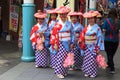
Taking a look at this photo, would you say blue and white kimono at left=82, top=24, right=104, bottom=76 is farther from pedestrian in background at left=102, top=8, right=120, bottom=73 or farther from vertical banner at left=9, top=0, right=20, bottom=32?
vertical banner at left=9, top=0, right=20, bottom=32

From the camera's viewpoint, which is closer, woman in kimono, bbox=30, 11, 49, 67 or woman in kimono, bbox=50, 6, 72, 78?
woman in kimono, bbox=50, 6, 72, 78

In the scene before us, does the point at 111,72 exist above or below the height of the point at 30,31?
below

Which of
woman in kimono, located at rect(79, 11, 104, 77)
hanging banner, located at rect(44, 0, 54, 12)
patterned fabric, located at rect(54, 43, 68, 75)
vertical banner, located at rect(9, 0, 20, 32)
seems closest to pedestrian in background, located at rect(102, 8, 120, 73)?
woman in kimono, located at rect(79, 11, 104, 77)

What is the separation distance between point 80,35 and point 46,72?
1434 millimetres

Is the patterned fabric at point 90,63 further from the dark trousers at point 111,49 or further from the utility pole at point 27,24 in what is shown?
the utility pole at point 27,24

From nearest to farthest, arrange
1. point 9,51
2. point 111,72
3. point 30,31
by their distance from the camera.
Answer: point 111,72 < point 30,31 < point 9,51

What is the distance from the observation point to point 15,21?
54.7ft

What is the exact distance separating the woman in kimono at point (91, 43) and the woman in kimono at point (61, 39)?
0.42 m

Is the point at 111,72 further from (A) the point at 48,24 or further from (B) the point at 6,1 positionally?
(B) the point at 6,1

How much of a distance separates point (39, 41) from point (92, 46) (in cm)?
179

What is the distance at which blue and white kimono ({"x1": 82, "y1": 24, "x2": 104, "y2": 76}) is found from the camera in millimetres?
9461

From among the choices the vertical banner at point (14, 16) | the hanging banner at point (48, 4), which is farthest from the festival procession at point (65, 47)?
the vertical banner at point (14, 16)

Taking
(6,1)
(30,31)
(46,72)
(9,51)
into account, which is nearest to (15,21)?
(6,1)

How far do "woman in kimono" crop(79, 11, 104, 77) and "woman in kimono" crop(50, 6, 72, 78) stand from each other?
1.39 feet
